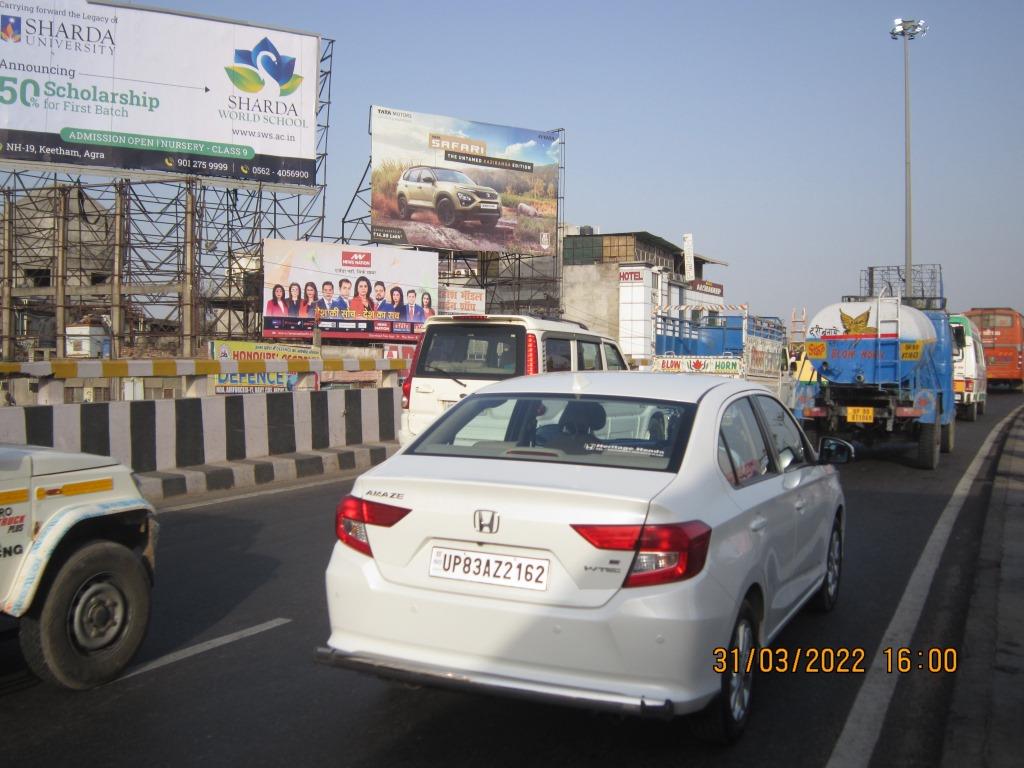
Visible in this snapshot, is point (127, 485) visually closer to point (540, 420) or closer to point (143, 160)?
point (540, 420)

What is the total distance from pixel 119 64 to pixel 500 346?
24820 mm

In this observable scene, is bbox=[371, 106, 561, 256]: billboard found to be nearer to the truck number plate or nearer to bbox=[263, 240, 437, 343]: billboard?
bbox=[263, 240, 437, 343]: billboard

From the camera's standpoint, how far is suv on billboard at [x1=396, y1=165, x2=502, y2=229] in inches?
1486

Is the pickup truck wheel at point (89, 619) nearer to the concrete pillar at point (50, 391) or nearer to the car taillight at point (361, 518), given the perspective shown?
the car taillight at point (361, 518)

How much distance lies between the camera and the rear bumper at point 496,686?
326 centimetres

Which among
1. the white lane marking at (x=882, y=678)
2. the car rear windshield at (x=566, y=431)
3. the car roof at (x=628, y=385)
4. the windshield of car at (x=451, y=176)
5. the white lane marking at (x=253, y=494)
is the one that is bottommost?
the white lane marking at (x=882, y=678)

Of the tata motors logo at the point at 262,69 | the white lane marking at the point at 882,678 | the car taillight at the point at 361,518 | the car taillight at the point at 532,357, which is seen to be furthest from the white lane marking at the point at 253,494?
the tata motors logo at the point at 262,69

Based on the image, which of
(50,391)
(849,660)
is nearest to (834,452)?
(849,660)

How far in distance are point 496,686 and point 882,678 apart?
7.63 ft

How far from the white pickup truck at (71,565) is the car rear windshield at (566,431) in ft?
5.20

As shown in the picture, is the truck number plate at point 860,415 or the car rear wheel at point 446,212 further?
the car rear wheel at point 446,212

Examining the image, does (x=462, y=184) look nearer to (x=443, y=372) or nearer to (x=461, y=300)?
(x=461, y=300)

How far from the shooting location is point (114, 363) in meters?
9.56

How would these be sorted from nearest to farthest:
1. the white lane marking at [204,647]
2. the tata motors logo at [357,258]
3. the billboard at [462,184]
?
1. the white lane marking at [204,647]
2. the tata motors logo at [357,258]
3. the billboard at [462,184]
